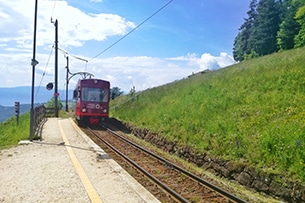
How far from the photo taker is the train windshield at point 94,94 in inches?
849

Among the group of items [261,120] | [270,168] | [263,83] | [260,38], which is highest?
[260,38]

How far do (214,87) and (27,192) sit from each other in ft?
50.3

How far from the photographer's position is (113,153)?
12531mm

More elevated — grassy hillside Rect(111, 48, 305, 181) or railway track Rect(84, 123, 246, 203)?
grassy hillside Rect(111, 48, 305, 181)

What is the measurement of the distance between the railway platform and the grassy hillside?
3.72 metres

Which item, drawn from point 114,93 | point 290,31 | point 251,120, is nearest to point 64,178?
point 251,120

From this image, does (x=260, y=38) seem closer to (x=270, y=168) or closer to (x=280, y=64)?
(x=280, y=64)

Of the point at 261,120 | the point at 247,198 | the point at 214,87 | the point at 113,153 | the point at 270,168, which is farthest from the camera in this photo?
the point at 214,87

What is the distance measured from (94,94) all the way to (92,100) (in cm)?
45

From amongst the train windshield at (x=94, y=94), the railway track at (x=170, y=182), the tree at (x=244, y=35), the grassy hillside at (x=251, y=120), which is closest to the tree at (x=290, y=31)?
the tree at (x=244, y=35)

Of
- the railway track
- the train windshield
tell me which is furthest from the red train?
the railway track

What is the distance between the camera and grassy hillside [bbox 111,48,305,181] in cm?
861

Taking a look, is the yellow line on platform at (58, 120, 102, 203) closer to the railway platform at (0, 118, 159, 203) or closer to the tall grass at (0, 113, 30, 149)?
the railway platform at (0, 118, 159, 203)

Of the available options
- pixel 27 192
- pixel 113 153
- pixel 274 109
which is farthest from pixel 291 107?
pixel 27 192
